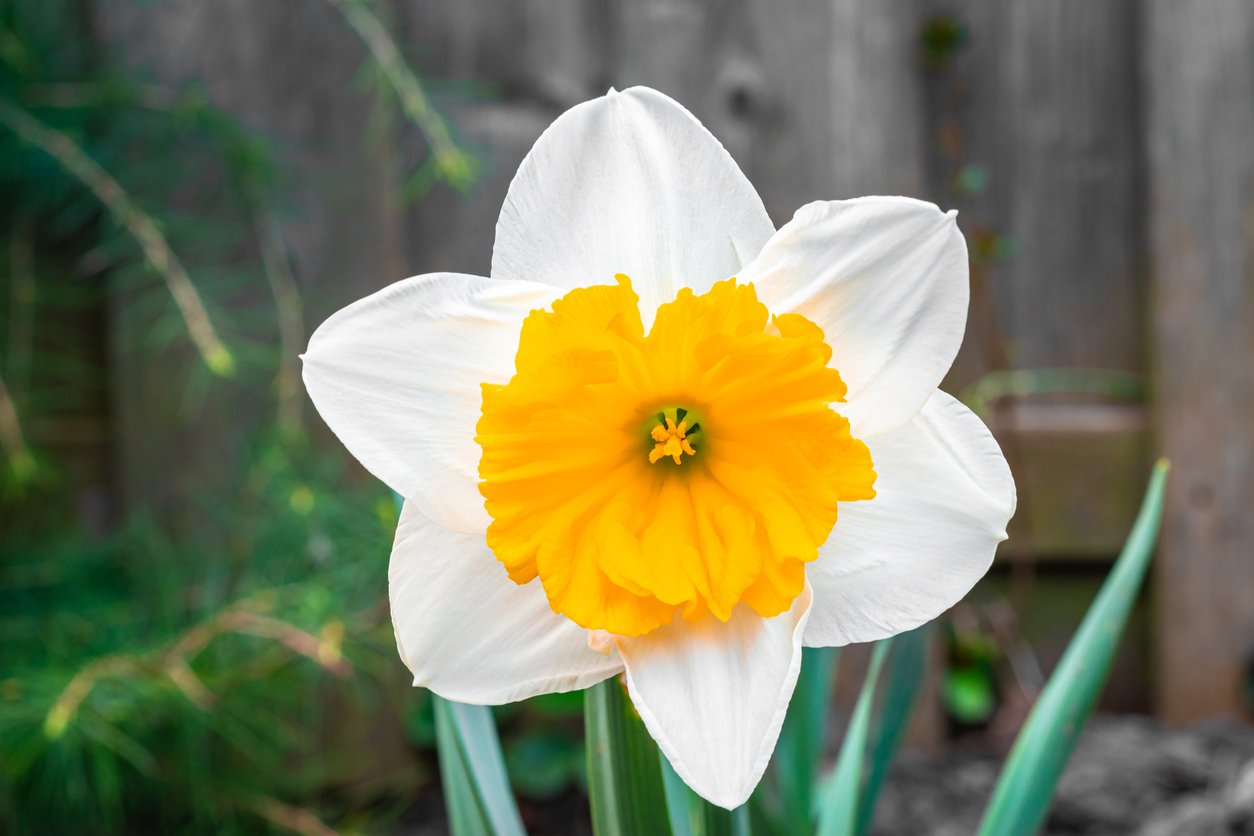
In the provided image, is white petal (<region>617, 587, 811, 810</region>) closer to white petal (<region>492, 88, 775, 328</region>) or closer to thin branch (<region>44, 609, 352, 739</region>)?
white petal (<region>492, 88, 775, 328</region>)

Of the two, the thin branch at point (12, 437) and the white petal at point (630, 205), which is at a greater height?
the white petal at point (630, 205)

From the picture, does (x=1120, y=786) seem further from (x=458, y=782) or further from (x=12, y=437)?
(x=12, y=437)

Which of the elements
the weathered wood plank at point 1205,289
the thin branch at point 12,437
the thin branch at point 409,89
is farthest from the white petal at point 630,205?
the weathered wood plank at point 1205,289

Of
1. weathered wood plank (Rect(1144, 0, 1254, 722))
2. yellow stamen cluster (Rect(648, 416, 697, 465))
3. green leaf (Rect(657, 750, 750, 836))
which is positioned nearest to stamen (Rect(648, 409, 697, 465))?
yellow stamen cluster (Rect(648, 416, 697, 465))

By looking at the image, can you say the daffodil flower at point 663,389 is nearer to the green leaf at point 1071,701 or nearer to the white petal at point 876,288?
the white petal at point 876,288

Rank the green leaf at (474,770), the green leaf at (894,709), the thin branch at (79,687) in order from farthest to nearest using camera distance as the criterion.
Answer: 1. the thin branch at (79,687)
2. the green leaf at (894,709)
3. the green leaf at (474,770)

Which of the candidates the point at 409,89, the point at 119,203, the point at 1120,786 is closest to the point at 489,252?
the point at 409,89
